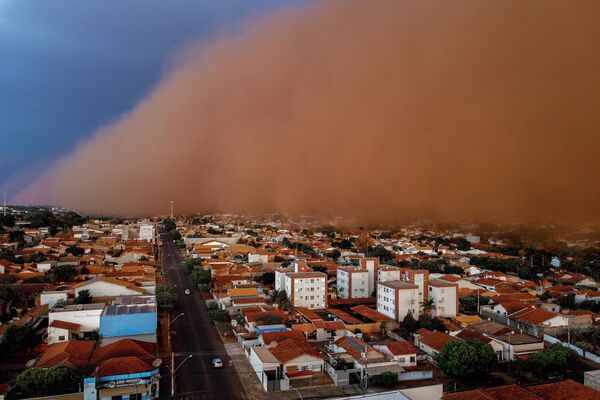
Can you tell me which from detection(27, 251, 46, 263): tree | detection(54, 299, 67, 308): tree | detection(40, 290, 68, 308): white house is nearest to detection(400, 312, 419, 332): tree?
detection(54, 299, 67, 308): tree

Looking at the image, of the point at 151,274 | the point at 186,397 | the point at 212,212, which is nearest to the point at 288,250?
the point at 151,274

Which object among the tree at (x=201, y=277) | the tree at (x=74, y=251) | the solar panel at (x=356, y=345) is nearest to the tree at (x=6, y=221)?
the tree at (x=74, y=251)

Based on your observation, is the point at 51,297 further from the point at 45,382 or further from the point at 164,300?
the point at 45,382

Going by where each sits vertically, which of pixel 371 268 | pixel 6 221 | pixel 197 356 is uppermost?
pixel 6 221

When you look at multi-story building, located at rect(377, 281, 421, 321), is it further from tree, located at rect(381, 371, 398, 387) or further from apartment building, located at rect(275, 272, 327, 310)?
tree, located at rect(381, 371, 398, 387)

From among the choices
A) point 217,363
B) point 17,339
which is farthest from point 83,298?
point 217,363

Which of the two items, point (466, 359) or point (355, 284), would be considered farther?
point (355, 284)

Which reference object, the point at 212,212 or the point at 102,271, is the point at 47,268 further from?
the point at 212,212
